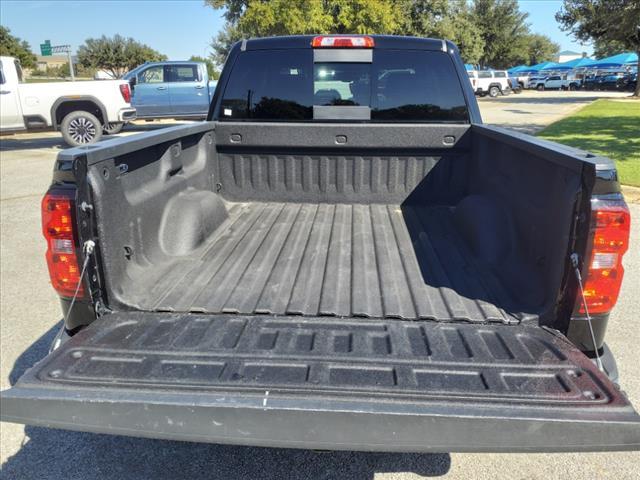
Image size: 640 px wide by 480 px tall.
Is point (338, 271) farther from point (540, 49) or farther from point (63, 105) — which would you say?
point (540, 49)

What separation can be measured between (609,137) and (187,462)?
49.0ft

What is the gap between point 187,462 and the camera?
2.54 metres

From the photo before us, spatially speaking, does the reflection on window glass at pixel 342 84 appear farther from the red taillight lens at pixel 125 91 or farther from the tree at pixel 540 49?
the tree at pixel 540 49

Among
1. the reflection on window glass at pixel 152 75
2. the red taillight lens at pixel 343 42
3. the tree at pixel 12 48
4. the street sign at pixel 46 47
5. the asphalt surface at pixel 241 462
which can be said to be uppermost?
the tree at pixel 12 48

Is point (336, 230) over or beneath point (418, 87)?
beneath

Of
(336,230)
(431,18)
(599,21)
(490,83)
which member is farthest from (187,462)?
(490,83)

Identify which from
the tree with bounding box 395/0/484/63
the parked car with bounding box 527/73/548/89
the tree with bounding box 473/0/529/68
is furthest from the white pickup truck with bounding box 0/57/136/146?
the tree with bounding box 473/0/529/68

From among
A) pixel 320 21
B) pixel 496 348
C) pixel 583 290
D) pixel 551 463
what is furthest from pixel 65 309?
pixel 320 21

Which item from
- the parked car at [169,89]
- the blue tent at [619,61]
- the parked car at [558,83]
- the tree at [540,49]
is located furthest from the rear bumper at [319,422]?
the tree at [540,49]

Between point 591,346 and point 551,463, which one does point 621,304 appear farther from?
point 591,346

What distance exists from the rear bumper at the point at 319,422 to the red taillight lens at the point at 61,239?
2.09 ft

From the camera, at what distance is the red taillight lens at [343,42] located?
3646mm

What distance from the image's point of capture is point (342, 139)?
376 centimetres

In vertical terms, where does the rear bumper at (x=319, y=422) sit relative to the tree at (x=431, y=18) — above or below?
below
